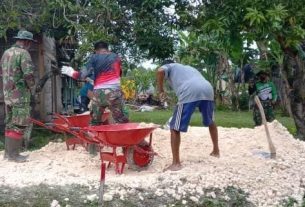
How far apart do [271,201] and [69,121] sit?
11.1 feet

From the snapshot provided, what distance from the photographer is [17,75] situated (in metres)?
7.55

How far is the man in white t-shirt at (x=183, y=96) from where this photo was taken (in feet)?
22.4

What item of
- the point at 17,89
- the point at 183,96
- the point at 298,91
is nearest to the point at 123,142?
the point at 183,96

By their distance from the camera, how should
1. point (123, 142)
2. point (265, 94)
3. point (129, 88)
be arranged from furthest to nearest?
point (129, 88) < point (265, 94) < point (123, 142)

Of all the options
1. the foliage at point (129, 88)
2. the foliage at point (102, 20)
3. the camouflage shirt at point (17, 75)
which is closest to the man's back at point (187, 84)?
the foliage at point (102, 20)

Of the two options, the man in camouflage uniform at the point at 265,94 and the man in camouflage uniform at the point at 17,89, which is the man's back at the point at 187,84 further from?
the man in camouflage uniform at the point at 265,94

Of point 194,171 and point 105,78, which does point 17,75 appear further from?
point 194,171

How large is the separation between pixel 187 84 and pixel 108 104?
124cm

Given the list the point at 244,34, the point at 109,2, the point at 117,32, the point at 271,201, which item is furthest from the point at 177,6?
the point at 271,201

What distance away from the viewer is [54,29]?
10.3 meters

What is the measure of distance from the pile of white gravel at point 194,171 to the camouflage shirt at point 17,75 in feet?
3.00

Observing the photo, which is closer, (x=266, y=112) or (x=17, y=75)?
(x=17, y=75)

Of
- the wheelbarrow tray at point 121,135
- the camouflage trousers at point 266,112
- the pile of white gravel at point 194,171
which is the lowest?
the pile of white gravel at point 194,171

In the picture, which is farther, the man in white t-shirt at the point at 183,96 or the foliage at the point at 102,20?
the foliage at the point at 102,20
